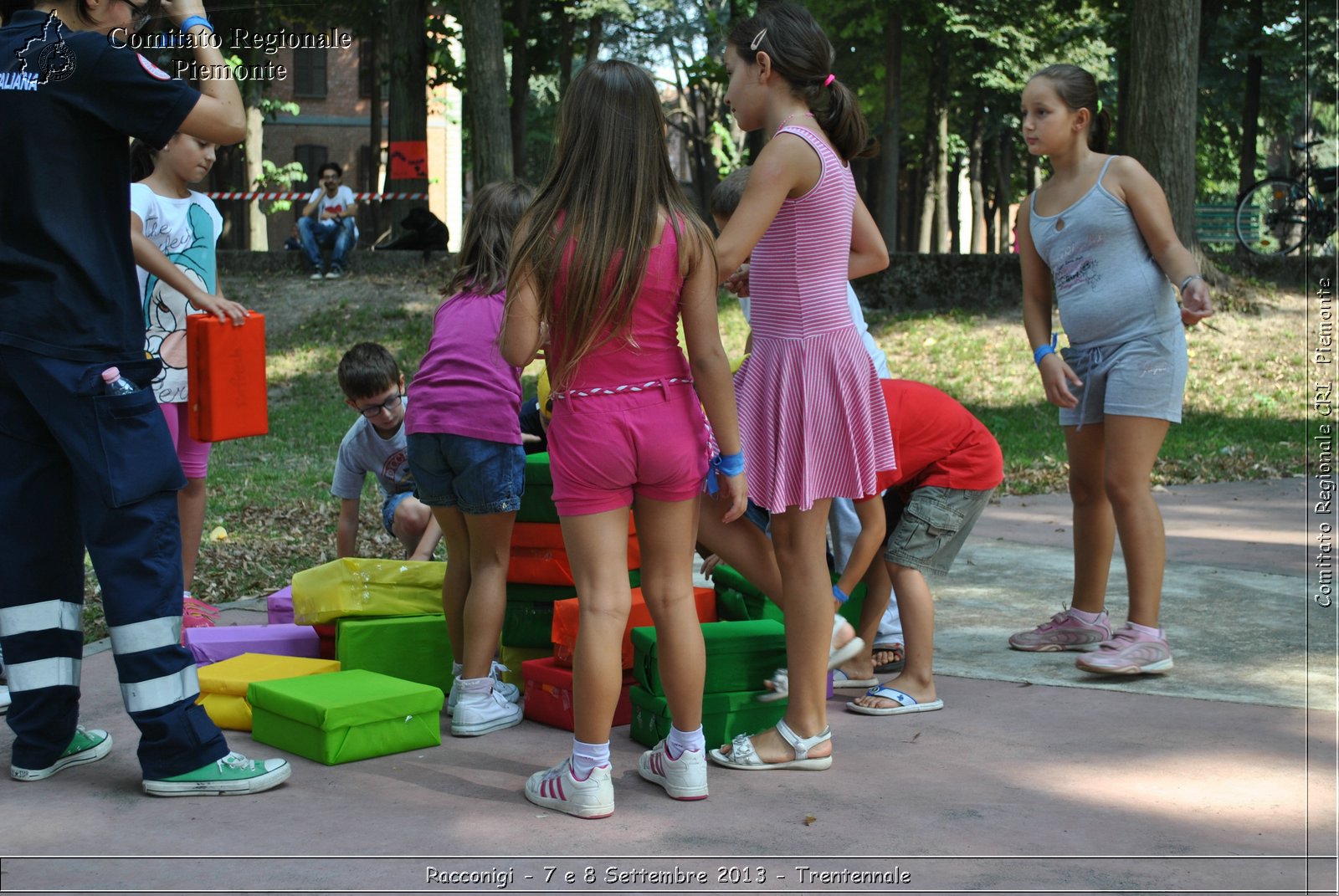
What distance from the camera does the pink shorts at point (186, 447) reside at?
16.2 ft

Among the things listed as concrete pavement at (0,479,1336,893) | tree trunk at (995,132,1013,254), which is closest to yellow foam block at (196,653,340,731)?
concrete pavement at (0,479,1336,893)

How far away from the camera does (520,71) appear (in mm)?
23734

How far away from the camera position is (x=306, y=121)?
48.0 meters

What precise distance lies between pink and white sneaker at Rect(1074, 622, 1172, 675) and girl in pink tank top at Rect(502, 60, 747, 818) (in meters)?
1.74

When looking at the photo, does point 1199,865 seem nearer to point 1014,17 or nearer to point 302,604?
point 302,604

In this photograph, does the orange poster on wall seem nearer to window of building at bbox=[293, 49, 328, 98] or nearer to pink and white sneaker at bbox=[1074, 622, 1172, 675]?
pink and white sneaker at bbox=[1074, 622, 1172, 675]

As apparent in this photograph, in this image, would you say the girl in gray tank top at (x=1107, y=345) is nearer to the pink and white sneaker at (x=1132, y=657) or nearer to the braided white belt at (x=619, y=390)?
the pink and white sneaker at (x=1132, y=657)

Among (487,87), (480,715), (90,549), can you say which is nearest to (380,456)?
(480,715)

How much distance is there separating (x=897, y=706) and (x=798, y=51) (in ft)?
6.54

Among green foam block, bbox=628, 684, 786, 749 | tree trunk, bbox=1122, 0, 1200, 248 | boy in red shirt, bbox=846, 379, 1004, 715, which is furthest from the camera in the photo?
tree trunk, bbox=1122, 0, 1200, 248

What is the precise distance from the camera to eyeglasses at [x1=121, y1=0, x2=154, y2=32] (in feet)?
11.1

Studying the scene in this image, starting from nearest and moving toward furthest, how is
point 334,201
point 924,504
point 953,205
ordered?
point 924,504 → point 334,201 → point 953,205

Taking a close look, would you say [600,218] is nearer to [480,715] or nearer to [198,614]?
[480,715]

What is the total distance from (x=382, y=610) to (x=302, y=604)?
0.27 m
